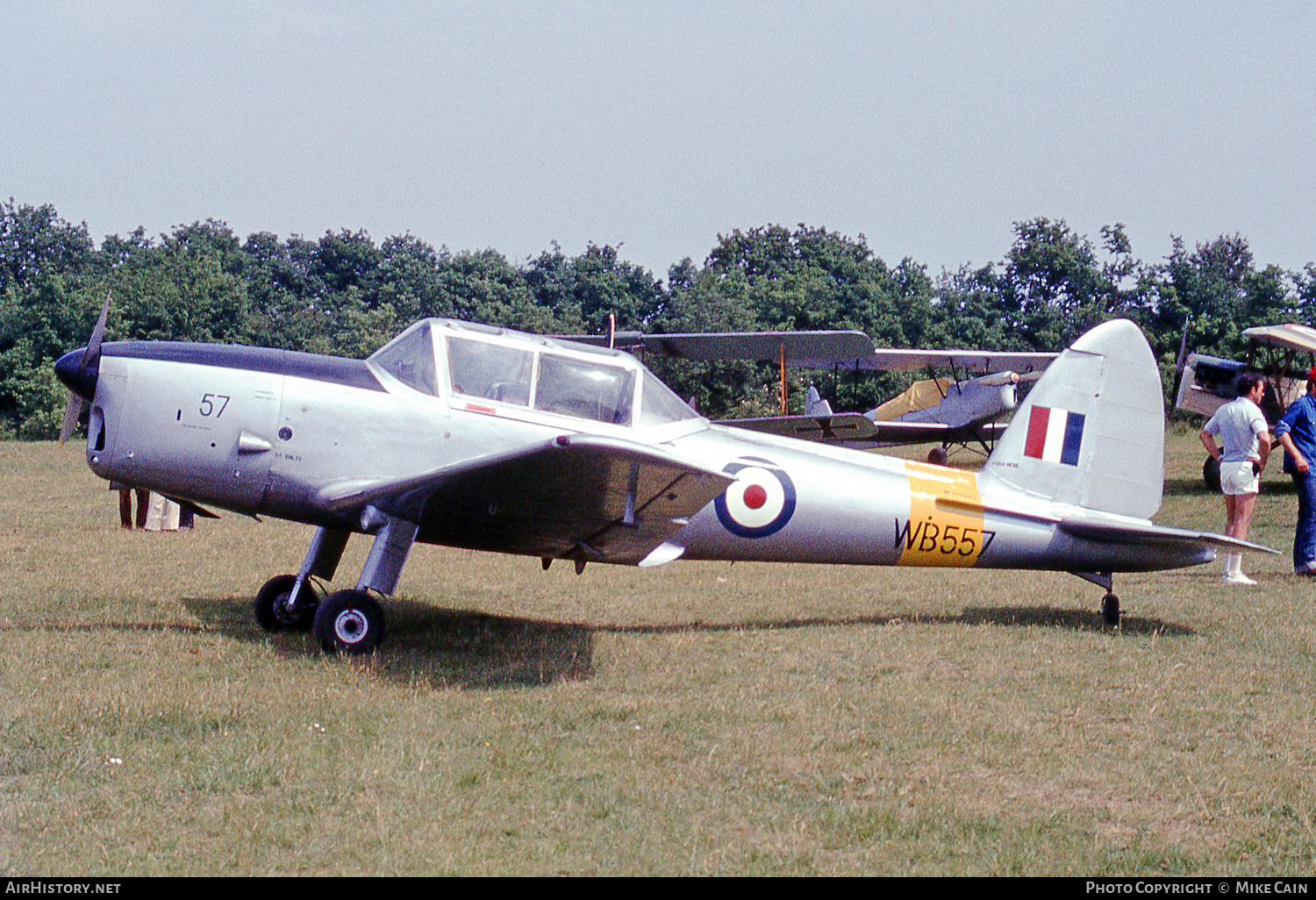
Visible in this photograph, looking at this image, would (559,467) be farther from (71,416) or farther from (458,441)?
(71,416)

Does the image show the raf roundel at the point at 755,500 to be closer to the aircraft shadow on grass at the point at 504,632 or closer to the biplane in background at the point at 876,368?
the aircraft shadow on grass at the point at 504,632

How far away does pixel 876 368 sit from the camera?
26562 millimetres

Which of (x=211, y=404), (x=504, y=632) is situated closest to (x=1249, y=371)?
(x=504, y=632)

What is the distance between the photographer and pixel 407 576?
9.55m

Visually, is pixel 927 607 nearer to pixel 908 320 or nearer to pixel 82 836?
pixel 82 836

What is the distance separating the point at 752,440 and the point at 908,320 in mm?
47407

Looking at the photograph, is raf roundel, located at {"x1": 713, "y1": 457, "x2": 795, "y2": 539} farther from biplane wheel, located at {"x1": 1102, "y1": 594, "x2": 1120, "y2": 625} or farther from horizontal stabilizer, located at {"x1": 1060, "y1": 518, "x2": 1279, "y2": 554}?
biplane wheel, located at {"x1": 1102, "y1": 594, "x2": 1120, "y2": 625}

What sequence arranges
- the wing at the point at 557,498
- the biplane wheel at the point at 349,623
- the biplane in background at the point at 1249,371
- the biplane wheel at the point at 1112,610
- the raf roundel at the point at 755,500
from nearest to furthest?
the wing at the point at 557,498, the biplane wheel at the point at 349,623, the raf roundel at the point at 755,500, the biplane wheel at the point at 1112,610, the biplane in background at the point at 1249,371

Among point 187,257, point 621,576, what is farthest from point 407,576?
point 187,257

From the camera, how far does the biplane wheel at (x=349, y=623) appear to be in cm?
626

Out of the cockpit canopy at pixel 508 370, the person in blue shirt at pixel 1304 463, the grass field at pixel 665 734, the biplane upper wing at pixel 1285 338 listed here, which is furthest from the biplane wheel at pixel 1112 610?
the biplane upper wing at pixel 1285 338

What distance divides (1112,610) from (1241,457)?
3146 mm

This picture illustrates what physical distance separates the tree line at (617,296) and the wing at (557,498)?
31424mm

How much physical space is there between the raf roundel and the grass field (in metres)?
0.75
